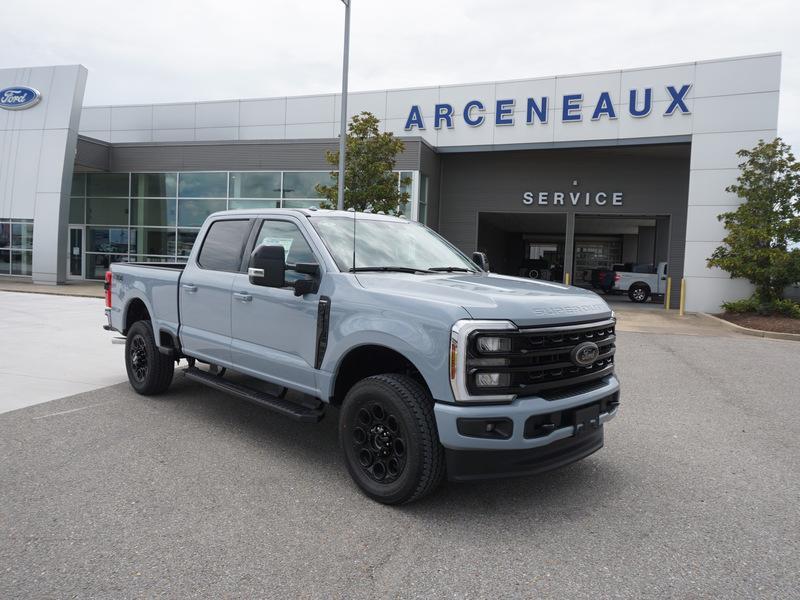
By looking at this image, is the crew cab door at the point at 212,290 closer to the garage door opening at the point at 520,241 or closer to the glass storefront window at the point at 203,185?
the glass storefront window at the point at 203,185

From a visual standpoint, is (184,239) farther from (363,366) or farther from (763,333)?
(363,366)

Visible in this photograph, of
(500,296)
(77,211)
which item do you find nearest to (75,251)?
(77,211)

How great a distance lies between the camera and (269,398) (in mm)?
4621

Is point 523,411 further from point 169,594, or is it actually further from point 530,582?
point 169,594

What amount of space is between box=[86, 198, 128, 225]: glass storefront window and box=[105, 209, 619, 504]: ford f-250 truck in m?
22.0

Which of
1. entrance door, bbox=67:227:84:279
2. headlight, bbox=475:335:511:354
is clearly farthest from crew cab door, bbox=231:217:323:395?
entrance door, bbox=67:227:84:279

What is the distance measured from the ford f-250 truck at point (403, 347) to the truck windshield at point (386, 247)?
17 millimetres

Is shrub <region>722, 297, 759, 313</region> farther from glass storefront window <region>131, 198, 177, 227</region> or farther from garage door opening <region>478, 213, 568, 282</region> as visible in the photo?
glass storefront window <region>131, 198, 177, 227</region>

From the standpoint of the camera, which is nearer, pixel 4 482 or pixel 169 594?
pixel 169 594

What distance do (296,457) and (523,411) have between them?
2026 mm

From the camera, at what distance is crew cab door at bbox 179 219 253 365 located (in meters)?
5.16

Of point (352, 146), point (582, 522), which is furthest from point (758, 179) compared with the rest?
point (582, 522)

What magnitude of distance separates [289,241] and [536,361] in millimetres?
2279

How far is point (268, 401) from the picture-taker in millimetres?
4539
